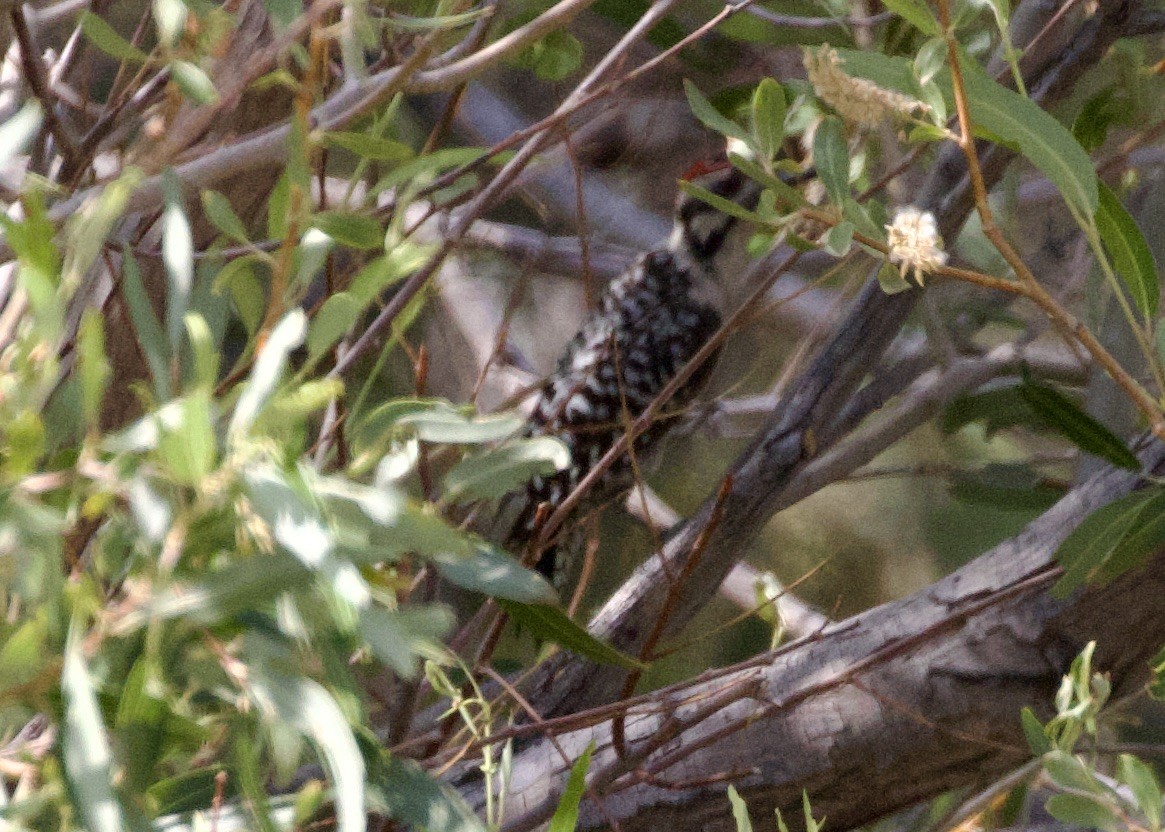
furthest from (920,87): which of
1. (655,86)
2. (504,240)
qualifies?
(655,86)

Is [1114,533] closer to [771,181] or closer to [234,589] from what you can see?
[771,181]

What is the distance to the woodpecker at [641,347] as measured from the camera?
79.7 inches

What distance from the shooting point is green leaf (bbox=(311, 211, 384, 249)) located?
649 mm

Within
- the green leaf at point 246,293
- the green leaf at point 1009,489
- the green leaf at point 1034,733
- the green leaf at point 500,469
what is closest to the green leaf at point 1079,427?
the green leaf at point 1034,733

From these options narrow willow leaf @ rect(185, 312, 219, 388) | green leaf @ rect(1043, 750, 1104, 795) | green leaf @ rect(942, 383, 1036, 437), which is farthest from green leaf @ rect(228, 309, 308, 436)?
green leaf @ rect(942, 383, 1036, 437)

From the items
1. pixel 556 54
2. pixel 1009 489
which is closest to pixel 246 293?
pixel 556 54

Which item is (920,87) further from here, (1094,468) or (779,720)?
(1094,468)

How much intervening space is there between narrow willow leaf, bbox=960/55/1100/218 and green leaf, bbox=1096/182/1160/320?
0.11 m

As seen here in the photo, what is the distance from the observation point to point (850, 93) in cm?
86

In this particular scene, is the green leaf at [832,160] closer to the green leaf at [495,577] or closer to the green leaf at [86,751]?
the green leaf at [495,577]

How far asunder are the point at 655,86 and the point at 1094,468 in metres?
1.48

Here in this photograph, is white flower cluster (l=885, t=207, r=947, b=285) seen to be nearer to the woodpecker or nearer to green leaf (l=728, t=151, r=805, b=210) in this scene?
green leaf (l=728, t=151, r=805, b=210)

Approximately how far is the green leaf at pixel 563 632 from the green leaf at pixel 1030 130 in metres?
0.50

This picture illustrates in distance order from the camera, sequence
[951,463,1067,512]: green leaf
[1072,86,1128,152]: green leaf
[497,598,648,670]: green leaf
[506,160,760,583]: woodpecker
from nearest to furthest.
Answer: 1. [497,598,648,670]: green leaf
2. [1072,86,1128,152]: green leaf
3. [951,463,1067,512]: green leaf
4. [506,160,760,583]: woodpecker
